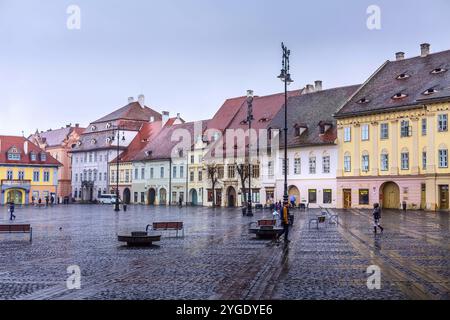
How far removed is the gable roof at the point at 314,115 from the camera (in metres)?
63.6

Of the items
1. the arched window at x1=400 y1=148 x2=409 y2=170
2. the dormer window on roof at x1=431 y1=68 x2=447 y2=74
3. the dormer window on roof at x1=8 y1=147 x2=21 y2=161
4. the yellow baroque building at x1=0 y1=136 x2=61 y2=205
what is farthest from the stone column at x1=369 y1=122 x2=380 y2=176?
the dormer window on roof at x1=8 y1=147 x2=21 y2=161

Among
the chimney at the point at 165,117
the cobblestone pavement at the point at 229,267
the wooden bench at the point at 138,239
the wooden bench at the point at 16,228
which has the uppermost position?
the chimney at the point at 165,117

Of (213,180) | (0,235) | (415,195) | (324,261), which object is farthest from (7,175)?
(324,261)

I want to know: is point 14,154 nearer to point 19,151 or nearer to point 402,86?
point 19,151

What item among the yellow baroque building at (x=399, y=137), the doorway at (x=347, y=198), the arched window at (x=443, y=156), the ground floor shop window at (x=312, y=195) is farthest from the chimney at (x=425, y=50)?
the ground floor shop window at (x=312, y=195)

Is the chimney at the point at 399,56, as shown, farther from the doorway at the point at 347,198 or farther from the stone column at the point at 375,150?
the doorway at the point at 347,198

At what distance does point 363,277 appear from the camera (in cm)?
1370

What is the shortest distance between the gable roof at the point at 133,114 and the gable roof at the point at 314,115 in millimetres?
37340

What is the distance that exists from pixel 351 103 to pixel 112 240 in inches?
1631

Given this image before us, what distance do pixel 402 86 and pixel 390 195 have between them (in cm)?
1027

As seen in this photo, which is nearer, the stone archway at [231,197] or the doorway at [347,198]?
the doorway at [347,198]

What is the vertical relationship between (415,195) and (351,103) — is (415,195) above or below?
below

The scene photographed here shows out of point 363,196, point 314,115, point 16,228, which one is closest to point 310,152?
point 314,115
